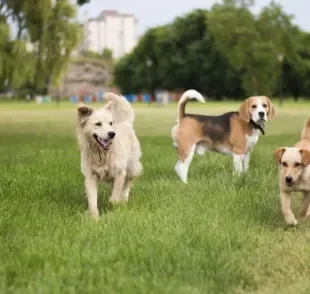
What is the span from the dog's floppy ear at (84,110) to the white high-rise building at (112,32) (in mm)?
121966

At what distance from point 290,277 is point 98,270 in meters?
1.39

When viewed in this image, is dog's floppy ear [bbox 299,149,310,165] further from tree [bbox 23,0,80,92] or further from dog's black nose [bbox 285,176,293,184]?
tree [bbox 23,0,80,92]

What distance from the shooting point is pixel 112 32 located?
134 meters

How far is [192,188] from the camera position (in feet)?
26.5

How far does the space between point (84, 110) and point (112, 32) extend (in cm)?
13032

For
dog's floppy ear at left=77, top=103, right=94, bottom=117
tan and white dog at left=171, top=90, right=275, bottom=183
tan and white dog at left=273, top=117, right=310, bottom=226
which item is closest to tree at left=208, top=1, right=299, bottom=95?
tan and white dog at left=171, top=90, right=275, bottom=183

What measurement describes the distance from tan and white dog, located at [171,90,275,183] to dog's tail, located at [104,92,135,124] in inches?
70.5

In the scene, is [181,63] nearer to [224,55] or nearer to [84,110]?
[224,55]

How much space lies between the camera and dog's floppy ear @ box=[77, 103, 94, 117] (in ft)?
21.9

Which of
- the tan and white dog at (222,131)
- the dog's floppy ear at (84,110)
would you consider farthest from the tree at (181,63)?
the dog's floppy ear at (84,110)

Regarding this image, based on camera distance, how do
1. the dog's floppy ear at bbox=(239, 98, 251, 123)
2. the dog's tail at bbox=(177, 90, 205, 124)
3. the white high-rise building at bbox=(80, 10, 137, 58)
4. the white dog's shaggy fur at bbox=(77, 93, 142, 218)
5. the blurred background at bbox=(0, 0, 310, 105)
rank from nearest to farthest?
the white dog's shaggy fur at bbox=(77, 93, 142, 218), the dog's tail at bbox=(177, 90, 205, 124), the dog's floppy ear at bbox=(239, 98, 251, 123), the blurred background at bbox=(0, 0, 310, 105), the white high-rise building at bbox=(80, 10, 137, 58)

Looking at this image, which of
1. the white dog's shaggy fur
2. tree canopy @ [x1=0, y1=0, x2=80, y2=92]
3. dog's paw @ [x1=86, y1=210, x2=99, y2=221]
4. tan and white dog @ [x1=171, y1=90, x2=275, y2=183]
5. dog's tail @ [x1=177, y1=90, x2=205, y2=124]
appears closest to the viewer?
dog's paw @ [x1=86, y1=210, x2=99, y2=221]

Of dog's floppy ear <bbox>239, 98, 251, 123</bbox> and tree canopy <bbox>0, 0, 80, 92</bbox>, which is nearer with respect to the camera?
dog's floppy ear <bbox>239, 98, 251, 123</bbox>

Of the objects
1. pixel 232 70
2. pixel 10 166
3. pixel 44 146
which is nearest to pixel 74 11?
pixel 44 146
